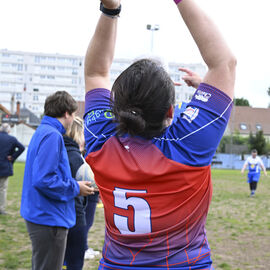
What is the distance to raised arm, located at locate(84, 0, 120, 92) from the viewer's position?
1.74 m

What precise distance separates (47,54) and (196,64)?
4215cm

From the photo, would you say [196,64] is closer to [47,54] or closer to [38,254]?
[47,54]

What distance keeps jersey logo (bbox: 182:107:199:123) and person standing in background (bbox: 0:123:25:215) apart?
333 inches

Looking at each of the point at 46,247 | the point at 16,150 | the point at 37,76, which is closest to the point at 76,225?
the point at 46,247

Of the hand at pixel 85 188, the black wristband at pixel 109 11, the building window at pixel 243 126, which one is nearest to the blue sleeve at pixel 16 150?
the hand at pixel 85 188

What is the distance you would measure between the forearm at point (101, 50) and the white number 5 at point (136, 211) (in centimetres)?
60

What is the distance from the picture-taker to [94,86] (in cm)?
184

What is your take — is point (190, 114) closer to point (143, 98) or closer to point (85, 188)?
point (143, 98)

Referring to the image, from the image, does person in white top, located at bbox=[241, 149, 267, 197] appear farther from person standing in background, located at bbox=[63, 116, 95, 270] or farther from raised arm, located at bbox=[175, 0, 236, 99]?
raised arm, located at bbox=[175, 0, 236, 99]

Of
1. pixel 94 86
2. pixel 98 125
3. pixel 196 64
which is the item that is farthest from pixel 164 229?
pixel 196 64

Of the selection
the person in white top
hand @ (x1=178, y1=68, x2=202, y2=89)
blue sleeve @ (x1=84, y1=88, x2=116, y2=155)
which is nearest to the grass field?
the person in white top

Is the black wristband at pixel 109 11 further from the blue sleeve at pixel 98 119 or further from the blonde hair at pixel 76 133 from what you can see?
the blonde hair at pixel 76 133

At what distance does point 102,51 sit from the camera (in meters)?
1.80

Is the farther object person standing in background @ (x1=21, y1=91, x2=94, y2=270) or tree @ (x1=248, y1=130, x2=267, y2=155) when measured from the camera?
tree @ (x1=248, y1=130, x2=267, y2=155)
